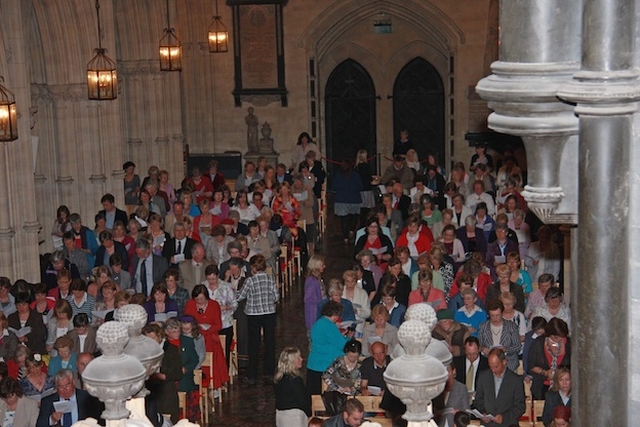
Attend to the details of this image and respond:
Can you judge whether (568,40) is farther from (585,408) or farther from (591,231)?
(585,408)

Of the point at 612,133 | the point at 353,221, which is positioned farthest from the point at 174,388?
the point at 353,221

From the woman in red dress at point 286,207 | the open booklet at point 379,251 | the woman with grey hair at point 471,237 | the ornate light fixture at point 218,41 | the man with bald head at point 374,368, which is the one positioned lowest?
the man with bald head at point 374,368

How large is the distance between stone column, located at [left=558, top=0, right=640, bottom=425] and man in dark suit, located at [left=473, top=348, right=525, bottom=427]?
638 cm

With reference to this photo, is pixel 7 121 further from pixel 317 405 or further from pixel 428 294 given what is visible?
pixel 317 405

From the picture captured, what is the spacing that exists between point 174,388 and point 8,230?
685 centimetres

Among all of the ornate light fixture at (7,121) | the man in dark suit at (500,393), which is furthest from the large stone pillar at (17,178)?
the man in dark suit at (500,393)

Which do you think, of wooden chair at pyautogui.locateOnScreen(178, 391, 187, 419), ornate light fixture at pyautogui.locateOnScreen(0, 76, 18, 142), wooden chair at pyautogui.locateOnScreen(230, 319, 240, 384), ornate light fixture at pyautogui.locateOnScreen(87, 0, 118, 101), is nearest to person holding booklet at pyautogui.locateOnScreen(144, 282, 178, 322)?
wooden chair at pyautogui.locateOnScreen(230, 319, 240, 384)

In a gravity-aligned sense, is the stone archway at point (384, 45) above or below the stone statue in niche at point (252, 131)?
above

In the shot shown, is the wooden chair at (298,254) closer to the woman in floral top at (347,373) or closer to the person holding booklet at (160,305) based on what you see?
the person holding booklet at (160,305)

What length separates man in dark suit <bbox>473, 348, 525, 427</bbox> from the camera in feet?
40.4

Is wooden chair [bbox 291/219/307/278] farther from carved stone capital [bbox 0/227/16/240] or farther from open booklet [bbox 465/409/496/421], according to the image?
open booklet [bbox 465/409/496/421]

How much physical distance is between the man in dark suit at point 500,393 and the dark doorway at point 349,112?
20.0 metres

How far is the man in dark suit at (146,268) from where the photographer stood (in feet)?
55.8

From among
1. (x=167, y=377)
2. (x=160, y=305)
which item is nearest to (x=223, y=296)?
(x=160, y=305)
